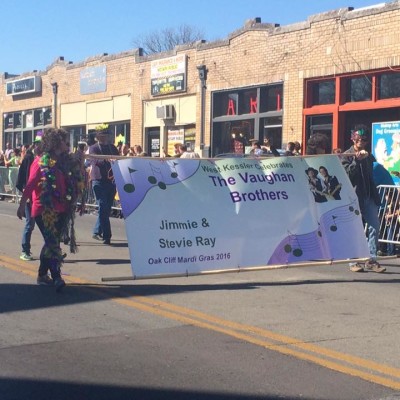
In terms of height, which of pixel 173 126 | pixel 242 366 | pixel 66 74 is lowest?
pixel 242 366

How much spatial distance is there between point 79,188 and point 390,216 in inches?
226

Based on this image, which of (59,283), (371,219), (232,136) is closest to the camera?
(59,283)

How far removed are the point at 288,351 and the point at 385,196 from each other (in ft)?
21.9

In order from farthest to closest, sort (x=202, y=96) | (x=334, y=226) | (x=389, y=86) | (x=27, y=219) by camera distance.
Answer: (x=202, y=96)
(x=389, y=86)
(x=27, y=219)
(x=334, y=226)

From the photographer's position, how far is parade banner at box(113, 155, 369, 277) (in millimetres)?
8930

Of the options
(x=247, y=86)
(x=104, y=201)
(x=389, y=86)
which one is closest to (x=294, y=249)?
(x=104, y=201)

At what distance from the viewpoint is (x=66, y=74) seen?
32.2 metres

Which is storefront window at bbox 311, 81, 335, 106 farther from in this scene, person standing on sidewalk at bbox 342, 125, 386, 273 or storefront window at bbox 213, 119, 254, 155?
person standing on sidewalk at bbox 342, 125, 386, 273

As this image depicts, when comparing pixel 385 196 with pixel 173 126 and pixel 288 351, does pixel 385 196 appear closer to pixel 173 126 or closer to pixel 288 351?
pixel 288 351

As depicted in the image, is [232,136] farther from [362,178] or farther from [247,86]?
[362,178]

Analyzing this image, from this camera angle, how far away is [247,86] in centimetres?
2258

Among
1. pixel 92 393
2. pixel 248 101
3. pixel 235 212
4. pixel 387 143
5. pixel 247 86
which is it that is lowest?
pixel 92 393

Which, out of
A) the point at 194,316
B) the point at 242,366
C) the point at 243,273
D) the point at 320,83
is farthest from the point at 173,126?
the point at 242,366

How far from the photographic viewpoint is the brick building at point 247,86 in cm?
1875
